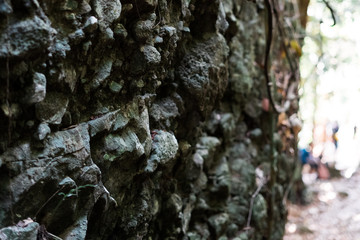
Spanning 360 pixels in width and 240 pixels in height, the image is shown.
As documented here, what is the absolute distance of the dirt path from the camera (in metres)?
5.59

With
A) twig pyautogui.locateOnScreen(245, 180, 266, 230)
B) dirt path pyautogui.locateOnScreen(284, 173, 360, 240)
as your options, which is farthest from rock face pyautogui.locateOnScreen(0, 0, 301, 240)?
dirt path pyautogui.locateOnScreen(284, 173, 360, 240)

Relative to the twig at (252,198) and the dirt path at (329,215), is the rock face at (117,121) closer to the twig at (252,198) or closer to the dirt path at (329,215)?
the twig at (252,198)

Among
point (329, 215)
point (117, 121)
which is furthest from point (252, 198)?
point (329, 215)

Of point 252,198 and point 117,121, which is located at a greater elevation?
point 117,121

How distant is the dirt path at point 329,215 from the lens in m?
5.59

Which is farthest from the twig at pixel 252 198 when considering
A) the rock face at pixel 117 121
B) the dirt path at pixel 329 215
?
the dirt path at pixel 329 215

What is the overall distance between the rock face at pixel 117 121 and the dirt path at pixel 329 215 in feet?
7.14

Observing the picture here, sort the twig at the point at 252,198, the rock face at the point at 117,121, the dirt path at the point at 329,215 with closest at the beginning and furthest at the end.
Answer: the rock face at the point at 117,121 → the twig at the point at 252,198 → the dirt path at the point at 329,215

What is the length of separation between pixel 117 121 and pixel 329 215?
18.0 ft

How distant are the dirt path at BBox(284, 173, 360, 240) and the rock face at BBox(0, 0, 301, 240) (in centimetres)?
218

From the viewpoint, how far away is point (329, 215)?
6410 millimetres

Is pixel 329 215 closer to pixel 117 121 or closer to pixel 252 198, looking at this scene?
pixel 252 198

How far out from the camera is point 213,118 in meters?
3.65

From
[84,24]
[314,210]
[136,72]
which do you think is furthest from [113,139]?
[314,210]
